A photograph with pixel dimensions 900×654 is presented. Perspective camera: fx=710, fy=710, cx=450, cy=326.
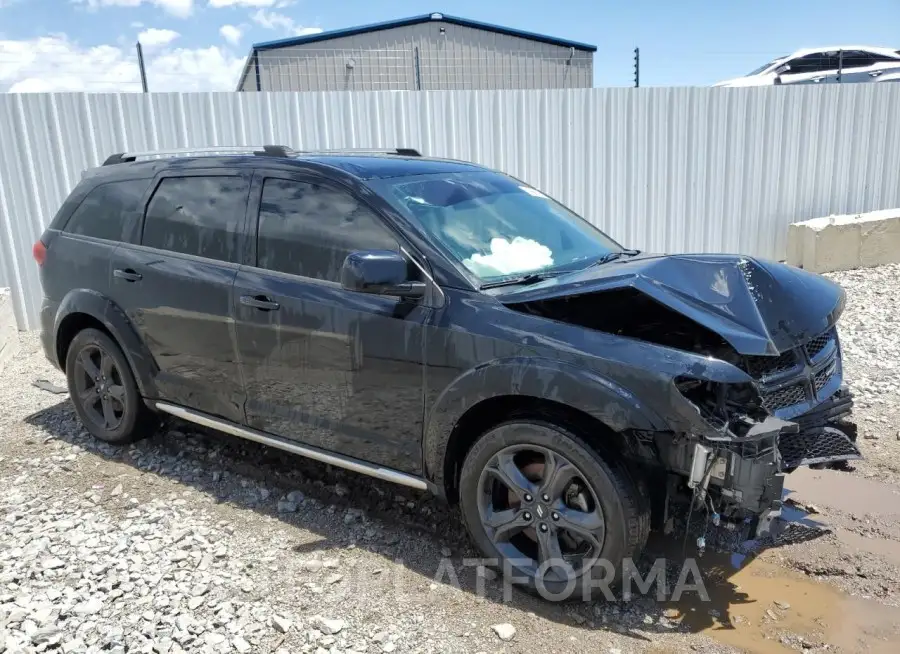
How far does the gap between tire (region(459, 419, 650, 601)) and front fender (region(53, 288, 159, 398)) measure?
7.48ft

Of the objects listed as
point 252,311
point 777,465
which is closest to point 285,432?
point 252,311

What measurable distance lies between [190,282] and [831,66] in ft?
52.5

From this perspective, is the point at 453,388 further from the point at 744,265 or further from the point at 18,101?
the point at 18,101

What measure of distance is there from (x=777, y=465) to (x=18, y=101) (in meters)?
8.03

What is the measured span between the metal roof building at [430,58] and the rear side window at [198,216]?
35.1ft

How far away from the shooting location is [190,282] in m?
4.01

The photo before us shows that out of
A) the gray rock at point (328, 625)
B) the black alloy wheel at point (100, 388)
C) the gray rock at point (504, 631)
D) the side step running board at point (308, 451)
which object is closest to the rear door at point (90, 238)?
the black alloy wheel at point (100, 388)

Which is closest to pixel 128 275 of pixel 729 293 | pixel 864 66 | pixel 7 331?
pixel 729 293

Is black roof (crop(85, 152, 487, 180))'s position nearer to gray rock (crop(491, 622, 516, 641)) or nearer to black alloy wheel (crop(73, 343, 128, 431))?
black alloy wheel (crop(73, 343, 128, 431))

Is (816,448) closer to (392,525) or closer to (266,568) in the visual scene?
(392,525)

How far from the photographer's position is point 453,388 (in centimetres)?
311

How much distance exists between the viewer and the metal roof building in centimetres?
1524

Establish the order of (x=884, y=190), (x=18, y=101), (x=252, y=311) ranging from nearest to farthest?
(x=252, y=311) → (x=18, y=101) → (x=884, y=190)

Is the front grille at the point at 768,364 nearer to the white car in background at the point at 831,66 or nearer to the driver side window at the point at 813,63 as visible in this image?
the white car in background at the point at 831,66
